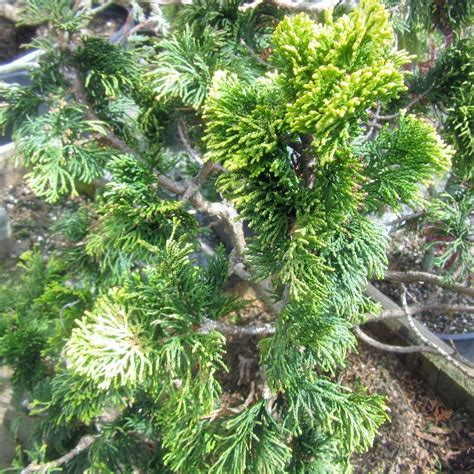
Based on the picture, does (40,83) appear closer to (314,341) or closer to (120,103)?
(120,103)

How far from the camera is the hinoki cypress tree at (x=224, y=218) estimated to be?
1.92 feet

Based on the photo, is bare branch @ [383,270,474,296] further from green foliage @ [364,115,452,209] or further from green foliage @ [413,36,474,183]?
green foliage @ [364,115,452,209]

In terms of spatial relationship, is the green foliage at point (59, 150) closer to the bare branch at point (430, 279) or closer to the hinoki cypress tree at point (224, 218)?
the hinoki cypress tree at point (224, 218)

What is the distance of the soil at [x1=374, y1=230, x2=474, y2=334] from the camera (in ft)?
5.81

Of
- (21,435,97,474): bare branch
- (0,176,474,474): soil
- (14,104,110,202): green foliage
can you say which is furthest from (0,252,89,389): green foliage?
(0,176,474,474): soil

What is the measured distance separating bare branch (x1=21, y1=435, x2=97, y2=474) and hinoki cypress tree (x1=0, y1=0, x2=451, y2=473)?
0.5 inches

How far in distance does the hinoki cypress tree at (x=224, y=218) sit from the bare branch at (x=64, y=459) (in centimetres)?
1

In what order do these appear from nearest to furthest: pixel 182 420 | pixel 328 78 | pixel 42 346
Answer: pixel 328 78 → pixel 182 420 → pixel 42 346

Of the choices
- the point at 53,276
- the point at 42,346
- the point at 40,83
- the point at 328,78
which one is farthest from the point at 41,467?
the point at 328,78

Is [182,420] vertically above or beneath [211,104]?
beneath

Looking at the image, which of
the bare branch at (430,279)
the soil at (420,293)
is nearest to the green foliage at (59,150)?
the bare branch at (430,279)

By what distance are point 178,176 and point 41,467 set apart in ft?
4.83

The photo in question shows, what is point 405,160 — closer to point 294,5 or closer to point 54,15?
point 294,5

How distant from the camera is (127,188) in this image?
82 cm
